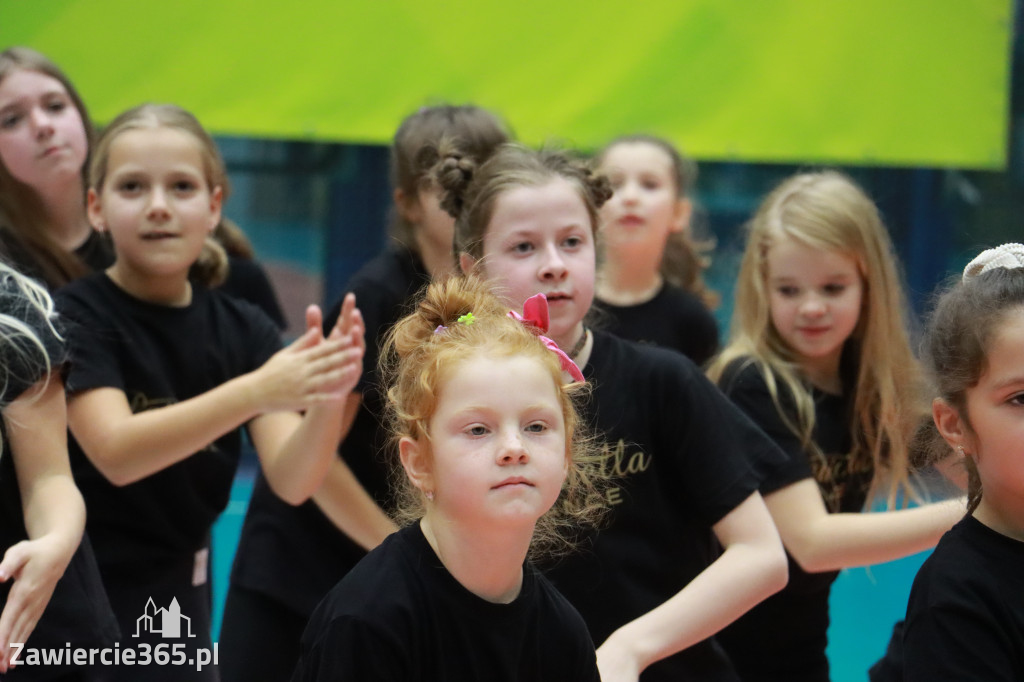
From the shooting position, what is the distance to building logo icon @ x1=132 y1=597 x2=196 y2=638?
2.29 metres

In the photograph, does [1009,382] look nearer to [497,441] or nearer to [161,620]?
[497,441]

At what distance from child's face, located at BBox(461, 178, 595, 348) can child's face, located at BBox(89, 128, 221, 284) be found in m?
0.67

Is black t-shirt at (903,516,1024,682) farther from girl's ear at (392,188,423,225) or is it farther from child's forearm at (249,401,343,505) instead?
girl's ear at (392,188,423,225)

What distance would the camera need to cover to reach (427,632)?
1.46m

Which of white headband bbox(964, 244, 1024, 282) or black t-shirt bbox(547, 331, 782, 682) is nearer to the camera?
white headband bbox(964, 244, 1024, 282)

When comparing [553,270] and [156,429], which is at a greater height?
[553,270]

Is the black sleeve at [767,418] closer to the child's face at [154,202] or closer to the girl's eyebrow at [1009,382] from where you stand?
the girl's eyebrow at [1009,382]

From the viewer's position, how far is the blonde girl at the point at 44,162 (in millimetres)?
2668

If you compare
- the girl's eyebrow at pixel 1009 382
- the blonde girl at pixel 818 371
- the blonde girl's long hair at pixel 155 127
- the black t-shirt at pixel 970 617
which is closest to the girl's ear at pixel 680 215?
the blonde girl at pixel 818 371

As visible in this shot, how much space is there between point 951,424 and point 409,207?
130 centimetres

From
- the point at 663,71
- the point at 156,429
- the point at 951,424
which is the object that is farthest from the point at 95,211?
the point at 663,71

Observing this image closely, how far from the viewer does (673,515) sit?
6.48 feet

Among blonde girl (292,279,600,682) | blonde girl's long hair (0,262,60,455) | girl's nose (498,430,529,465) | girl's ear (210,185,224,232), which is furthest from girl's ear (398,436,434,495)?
girl's ear (210,185,224,232)

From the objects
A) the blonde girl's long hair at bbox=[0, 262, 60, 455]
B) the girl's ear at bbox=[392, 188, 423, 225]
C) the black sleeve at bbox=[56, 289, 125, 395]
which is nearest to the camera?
the blonde girl's long hair at bbox=[0, 262, 60, 455]
